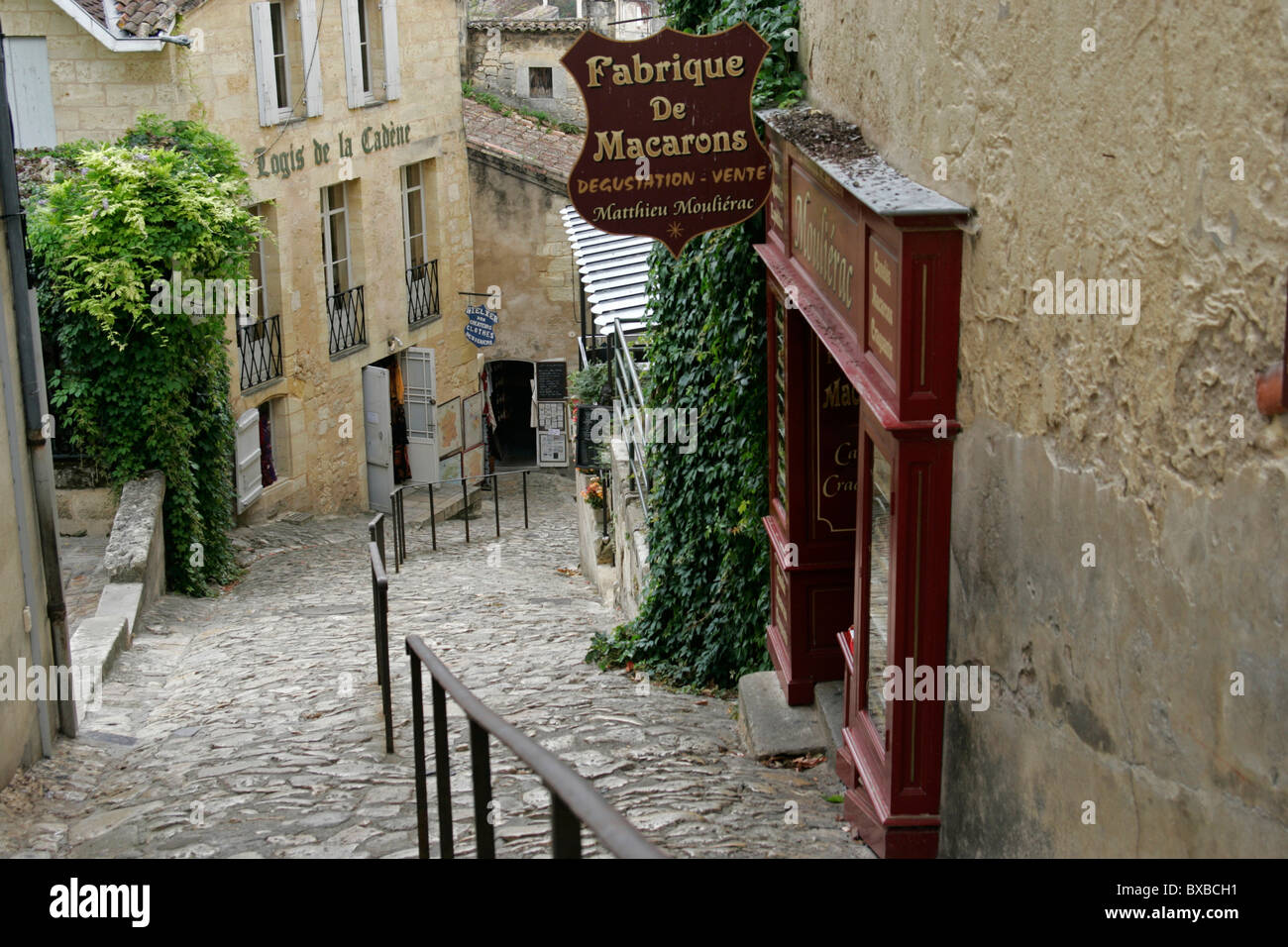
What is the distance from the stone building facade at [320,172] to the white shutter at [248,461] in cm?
8

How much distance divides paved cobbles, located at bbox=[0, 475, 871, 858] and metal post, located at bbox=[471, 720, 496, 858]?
284 mm

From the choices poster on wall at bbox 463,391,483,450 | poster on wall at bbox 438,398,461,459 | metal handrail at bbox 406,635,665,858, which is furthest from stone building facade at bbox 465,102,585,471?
metal handrail at bbox 406,635,665,858

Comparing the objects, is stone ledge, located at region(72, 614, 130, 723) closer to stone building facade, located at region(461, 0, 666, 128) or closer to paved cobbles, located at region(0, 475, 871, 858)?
paved cobbles, located at region(0, 475, 871, 858)

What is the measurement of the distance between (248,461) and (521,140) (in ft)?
31.3

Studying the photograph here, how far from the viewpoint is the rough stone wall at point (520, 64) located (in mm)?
27562

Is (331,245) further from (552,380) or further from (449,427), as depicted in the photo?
(552,380)

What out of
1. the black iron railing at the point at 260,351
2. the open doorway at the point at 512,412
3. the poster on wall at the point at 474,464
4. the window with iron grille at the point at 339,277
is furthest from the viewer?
the open doorway at the point at 512,412

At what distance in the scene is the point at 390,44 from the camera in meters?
20.4

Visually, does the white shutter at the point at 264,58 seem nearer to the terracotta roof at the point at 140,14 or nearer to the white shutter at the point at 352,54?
the terracotta roof at the point at 140,14

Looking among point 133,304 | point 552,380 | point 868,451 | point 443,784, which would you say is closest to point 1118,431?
point 868,451

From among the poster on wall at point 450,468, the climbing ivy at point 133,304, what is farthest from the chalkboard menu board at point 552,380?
the climbing ivy at point 133,304

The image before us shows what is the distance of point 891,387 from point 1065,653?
3.86 ft

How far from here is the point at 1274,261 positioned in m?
2.59

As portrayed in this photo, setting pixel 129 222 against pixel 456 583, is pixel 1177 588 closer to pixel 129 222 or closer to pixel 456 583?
pixel 456 583
